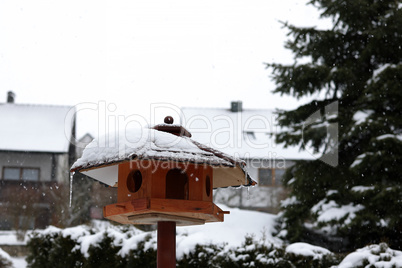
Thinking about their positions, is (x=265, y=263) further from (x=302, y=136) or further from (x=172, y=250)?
(x=302, y=136)

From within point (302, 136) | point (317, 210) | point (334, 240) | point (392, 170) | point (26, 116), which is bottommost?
point (334, 240)

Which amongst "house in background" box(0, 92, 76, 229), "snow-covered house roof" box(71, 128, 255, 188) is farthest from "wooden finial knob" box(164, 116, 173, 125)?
"house in background" box(0, 92, 76, 229)

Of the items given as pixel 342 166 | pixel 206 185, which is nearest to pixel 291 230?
pixel 342 166

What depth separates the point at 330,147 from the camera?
35.1 ft

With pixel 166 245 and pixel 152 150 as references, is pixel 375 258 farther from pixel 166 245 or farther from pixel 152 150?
pixel 152 150

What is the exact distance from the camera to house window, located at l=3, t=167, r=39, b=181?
945 inches

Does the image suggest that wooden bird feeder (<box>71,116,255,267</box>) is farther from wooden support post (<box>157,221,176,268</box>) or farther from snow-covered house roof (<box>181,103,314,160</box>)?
snow-covered house roof (<box>181,103,314,160</box>)

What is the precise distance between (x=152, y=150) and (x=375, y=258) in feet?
12.7

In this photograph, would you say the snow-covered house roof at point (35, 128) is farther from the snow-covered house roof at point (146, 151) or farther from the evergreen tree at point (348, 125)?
the snow-covered house roof at point (146, 151)

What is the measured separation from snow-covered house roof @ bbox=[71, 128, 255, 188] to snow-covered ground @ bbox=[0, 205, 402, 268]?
298 centimetres

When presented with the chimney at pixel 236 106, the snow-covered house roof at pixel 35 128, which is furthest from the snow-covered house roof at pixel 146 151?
the chimney at pixel 236 106

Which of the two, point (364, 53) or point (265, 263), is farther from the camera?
point (364, 53)

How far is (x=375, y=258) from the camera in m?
5.82

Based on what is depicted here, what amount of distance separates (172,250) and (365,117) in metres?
7.29
